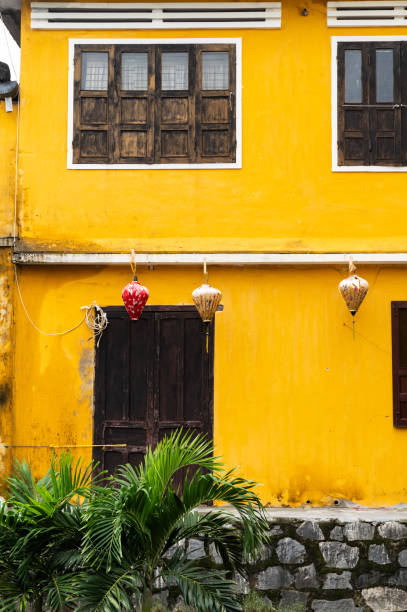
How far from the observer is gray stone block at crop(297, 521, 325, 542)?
7516 mm

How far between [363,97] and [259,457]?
14.8 ft

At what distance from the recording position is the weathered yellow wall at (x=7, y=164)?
8.44 m

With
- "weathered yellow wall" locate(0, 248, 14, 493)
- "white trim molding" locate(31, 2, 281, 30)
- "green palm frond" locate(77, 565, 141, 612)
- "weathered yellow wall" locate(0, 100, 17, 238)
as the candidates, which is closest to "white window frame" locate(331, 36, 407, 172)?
"white trim molding" locate(31, 2, 281, 30)

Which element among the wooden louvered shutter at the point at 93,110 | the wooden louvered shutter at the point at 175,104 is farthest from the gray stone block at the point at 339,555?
the wooden louvered shutter at the point at 93,110

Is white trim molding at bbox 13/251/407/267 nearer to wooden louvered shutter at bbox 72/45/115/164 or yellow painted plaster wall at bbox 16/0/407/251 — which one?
yellow painted plaster wall at bbox 16/0/407/251

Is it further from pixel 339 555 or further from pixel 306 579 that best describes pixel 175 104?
pixel 306 579

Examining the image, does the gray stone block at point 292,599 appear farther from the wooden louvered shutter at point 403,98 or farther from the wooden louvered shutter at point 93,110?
the wooden louvered shutter at point 93,110

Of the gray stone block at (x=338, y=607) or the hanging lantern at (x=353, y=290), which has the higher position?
the hanging lantern at (x=353, y=290)

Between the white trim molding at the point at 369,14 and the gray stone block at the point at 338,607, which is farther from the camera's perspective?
the white trim molding at the point at 369,14

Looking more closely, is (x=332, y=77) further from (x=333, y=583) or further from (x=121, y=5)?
(x=333, y=583)

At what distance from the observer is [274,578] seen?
746 cm

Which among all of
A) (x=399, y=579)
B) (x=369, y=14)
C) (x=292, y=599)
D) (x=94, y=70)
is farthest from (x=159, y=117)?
(x=399, y=579)

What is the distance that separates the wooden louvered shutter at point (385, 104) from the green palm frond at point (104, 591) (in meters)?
5.65

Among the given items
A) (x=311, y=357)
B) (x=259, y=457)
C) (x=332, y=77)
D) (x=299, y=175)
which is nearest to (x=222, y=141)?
(x=299, y=175)
